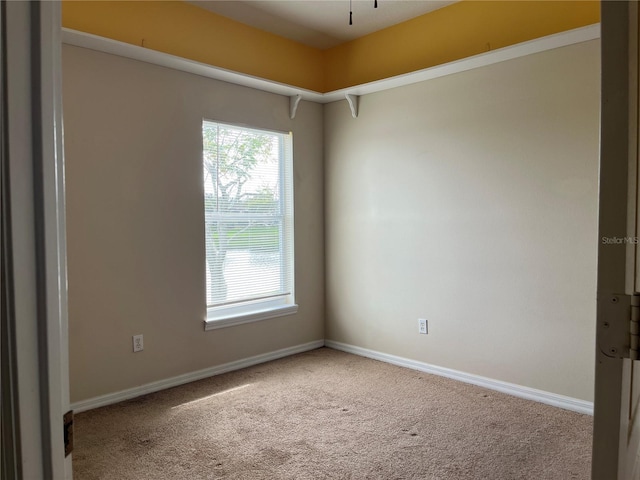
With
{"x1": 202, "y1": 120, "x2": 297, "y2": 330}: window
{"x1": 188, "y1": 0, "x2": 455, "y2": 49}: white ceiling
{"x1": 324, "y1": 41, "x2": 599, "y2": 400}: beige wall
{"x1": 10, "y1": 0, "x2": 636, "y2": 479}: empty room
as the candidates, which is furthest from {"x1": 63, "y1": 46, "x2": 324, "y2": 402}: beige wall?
{"x1": 324, "y1": 41, "x2": 599, "y2": 400}: beige wall

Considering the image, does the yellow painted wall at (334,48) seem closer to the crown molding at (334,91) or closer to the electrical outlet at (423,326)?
the crown molding at (334,91)

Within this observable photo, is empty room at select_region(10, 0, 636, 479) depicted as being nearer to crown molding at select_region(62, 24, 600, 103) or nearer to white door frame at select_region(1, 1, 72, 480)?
crown molding at select_region(62, 24, 600, 103)

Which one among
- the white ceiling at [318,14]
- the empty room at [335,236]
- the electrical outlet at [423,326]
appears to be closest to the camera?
the empty room at [335,236]

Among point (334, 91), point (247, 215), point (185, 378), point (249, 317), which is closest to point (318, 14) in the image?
point (334, 91)

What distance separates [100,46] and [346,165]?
2198 millimetres

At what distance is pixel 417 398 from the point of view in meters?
3.21

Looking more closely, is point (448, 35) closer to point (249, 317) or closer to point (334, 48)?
point (334, 48)

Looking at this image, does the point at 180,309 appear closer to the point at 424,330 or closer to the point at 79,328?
the point at 79,328

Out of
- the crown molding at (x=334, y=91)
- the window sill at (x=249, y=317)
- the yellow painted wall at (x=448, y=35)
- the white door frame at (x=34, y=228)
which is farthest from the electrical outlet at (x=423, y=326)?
the white door frame at (x=34, y=228)

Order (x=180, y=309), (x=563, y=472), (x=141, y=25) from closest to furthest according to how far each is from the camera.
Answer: (x=563, y=472) < (x=141, y=25) < (x=180, y=309)

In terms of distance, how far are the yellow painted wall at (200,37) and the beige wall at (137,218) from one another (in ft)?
0.55

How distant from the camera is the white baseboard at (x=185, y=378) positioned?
3.07m

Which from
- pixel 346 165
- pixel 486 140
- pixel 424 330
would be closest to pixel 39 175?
pixel 486 140

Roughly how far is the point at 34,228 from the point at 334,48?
13.8ft
